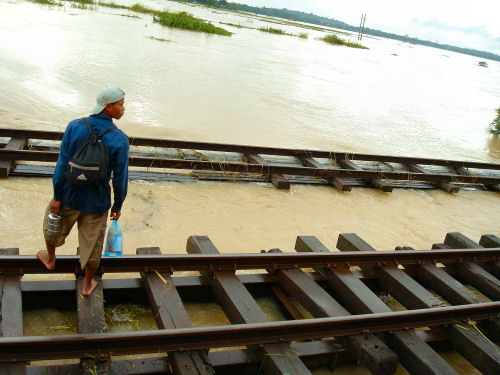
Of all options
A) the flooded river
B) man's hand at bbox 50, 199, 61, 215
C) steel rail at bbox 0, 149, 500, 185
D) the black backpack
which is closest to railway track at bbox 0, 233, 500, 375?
man's hand at bbox 50, 199, 61, 215

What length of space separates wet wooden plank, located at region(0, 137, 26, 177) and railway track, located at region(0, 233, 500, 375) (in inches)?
129

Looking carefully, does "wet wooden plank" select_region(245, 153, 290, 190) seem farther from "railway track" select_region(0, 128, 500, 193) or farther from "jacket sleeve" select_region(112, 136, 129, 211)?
"jacket sleeve" select_region(112, 136, 129, 211)

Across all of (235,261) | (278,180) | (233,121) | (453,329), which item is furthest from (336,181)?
(233,121)

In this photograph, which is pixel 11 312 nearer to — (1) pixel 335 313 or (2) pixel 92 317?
(2) pixel 92 317

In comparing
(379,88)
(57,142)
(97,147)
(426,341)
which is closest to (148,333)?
(97,147)

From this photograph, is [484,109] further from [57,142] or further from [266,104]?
[57,142]

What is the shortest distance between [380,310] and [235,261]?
163cm

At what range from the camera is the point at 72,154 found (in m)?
3.55

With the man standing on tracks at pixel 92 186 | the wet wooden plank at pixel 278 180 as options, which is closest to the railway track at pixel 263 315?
the man standing on tracks at pixel 92 186

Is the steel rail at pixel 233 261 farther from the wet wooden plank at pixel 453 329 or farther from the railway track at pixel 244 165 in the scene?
the railway track at pixel 244 165

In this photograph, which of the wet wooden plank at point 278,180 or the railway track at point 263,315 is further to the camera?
the wet wooden plank at point 278,180

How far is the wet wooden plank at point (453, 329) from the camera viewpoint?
4.48 meters

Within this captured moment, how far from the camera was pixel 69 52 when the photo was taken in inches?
873

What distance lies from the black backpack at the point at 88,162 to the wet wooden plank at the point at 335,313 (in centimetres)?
247
